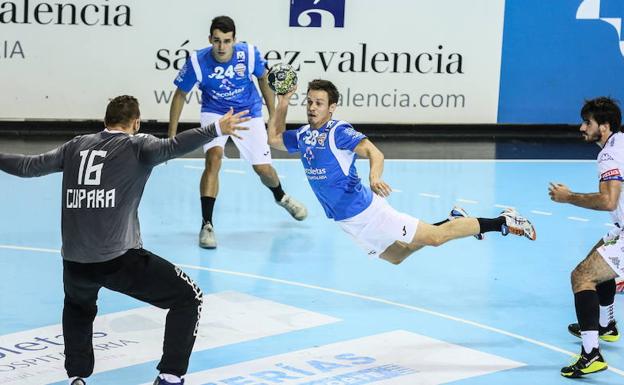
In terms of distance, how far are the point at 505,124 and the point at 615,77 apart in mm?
2033

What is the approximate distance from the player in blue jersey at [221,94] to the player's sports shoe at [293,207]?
18cm

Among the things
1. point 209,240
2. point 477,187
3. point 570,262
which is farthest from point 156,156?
point 477,187

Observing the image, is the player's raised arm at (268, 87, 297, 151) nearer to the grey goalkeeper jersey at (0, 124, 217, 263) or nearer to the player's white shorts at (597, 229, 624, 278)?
the grey goalkeeper jersey at (0, 124, 217, 263)

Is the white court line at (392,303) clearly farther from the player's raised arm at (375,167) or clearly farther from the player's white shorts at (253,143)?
the player's white shorts at (253,143)

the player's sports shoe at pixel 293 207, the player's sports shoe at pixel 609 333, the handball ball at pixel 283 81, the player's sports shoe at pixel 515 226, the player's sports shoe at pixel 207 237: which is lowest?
the player's sports shoe at pixel 609 333

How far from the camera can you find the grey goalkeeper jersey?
760 cm

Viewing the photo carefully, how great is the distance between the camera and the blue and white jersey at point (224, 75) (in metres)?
13.0

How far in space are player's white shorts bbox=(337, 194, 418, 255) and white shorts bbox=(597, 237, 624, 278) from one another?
1.70 m

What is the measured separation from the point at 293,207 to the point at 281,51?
5958 millimetres

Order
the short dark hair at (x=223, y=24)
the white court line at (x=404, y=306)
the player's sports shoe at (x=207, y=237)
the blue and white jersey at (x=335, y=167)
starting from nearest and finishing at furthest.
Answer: the white court line at (x=404, y=306)
the blue and white jersey at (x=335, y=167)
the player's sports shoe at (x=207, y=237)
the short dark hair at (x=223, y=24)

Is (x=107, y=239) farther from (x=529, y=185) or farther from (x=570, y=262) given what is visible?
(x=529, y=185)

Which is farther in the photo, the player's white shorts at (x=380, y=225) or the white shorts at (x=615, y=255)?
the player's white shorts at (x=380, y=225)

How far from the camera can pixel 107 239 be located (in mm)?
7602

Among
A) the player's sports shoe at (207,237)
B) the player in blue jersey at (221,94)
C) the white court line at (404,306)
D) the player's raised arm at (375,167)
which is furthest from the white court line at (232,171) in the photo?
the player's raised arm at (375,167)
